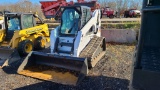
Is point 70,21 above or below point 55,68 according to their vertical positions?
above

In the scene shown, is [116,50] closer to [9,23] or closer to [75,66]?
[75,66]

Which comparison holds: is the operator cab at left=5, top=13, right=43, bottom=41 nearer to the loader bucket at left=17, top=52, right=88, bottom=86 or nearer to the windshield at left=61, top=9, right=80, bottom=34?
the windshield at left=61, top=9, right=80, bottom=34

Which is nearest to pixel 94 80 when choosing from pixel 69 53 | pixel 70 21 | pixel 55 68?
pixel 55 68

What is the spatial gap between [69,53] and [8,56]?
2457mm

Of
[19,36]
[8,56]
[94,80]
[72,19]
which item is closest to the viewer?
[94,80]

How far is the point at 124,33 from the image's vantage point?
8773 millimetres

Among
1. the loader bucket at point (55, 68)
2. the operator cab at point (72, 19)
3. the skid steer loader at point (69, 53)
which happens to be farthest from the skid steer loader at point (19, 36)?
the operator cab at point (72, 19)

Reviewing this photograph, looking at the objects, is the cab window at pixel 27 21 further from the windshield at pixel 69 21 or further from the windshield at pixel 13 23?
the windshield at pixel 69 21

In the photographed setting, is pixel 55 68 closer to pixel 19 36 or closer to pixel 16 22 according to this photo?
pixel 19 36

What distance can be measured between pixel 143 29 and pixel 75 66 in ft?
11.6

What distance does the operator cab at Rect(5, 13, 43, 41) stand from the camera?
24.2 ft

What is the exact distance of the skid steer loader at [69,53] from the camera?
15.5 feet

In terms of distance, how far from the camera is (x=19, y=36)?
6.93 meters

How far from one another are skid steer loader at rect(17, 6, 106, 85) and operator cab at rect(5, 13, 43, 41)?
7.11 ft
